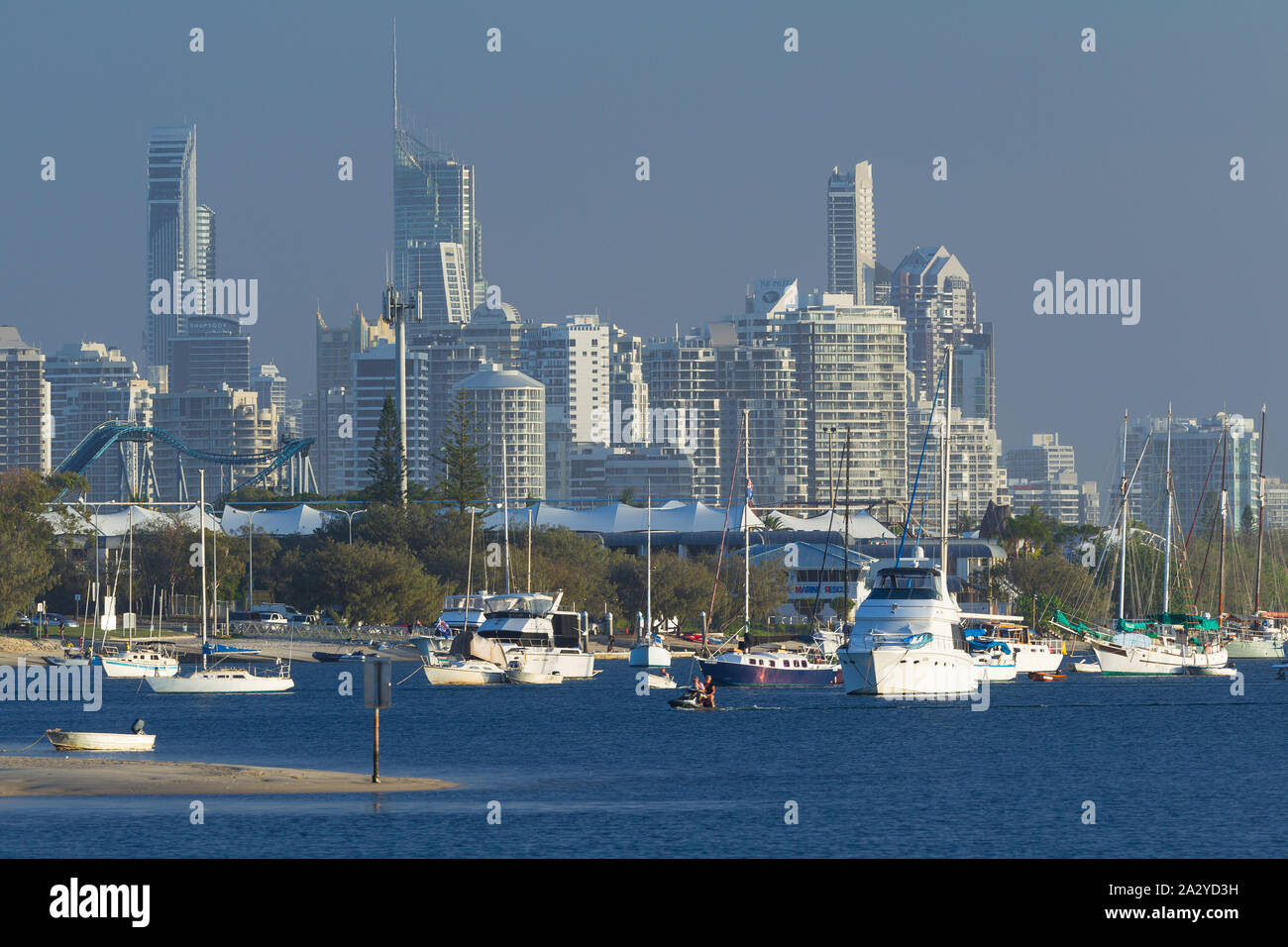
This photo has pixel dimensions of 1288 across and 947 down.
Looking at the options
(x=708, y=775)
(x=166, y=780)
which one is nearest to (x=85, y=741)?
(x=166, y=780)

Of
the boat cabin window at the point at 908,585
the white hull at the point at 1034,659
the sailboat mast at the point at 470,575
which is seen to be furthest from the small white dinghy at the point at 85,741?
the white hull at the point at 1034,659

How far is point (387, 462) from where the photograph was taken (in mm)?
166875

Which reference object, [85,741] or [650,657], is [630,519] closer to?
[650,657]

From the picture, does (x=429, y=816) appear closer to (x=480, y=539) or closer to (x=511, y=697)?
(x=511, y=697)

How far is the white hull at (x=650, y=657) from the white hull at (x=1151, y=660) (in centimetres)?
2602

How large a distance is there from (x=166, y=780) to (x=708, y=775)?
51.6ft

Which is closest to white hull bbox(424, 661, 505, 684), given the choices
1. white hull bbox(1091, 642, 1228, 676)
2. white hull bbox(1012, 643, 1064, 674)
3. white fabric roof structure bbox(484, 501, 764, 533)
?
white hull bbox(1012, 643, 1064, 674)

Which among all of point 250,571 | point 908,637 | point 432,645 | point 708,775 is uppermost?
point 250,571

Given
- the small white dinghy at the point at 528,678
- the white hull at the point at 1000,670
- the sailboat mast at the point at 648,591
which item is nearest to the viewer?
the small white dinghy at the point at 528,678

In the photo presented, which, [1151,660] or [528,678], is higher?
[528,678]

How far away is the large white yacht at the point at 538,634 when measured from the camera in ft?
340

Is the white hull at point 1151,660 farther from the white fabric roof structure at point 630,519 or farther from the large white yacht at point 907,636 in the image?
the white fabric roof structure at point 630,519
